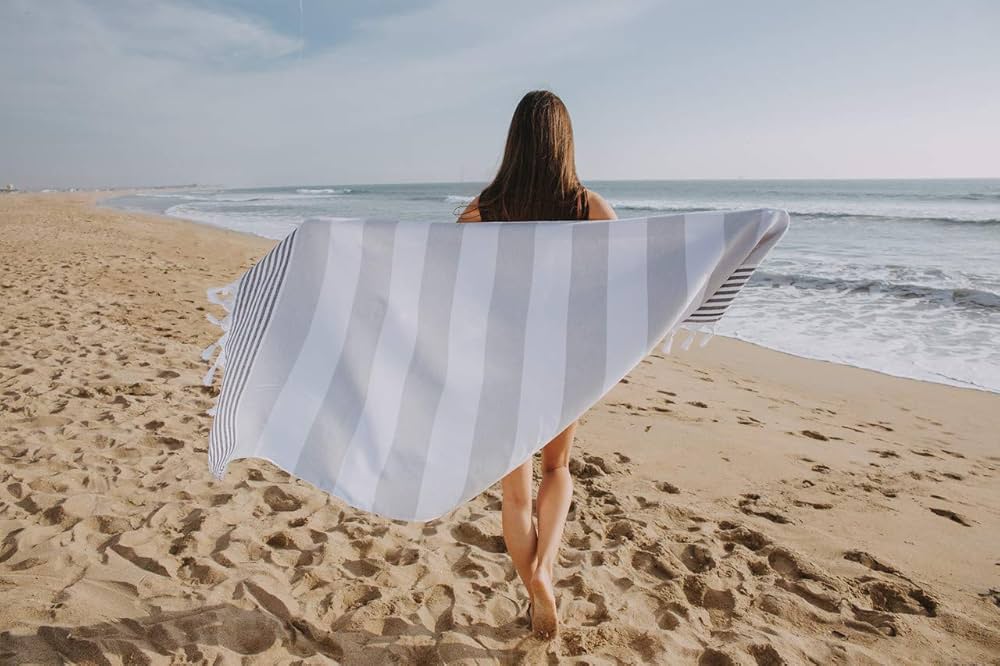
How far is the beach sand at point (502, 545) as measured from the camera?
2.28m

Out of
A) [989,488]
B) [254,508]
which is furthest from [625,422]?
[254,508]

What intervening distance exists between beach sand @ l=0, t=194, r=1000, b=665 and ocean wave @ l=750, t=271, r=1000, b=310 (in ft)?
16.0

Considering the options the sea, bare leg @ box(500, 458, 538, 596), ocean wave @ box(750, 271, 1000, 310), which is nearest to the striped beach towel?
bare leg @ box(500, 458, 538, 596)

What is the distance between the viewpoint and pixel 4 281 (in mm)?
8320

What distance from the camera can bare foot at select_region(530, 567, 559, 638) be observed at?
2.18 metres

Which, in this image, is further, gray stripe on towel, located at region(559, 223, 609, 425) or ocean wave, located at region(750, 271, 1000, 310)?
ocean wave, located at region(750, 271, 1000, 310)

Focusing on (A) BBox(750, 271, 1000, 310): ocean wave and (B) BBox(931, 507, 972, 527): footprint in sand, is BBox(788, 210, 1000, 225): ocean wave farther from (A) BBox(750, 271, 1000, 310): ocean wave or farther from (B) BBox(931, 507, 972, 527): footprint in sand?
(B) BBox(931, 507, 972, 527): footprint in sand

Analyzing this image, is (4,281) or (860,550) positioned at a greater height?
(4,281)

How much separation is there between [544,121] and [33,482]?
3.13 metres

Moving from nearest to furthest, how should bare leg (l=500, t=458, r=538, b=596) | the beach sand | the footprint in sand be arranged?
1. bare leg (l=500, t=458, r=538, b=596)
2. the beach sand
3. the footprint in sand

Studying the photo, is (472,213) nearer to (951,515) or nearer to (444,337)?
(444,337)

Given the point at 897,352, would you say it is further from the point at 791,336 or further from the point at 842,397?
the point at 842,397

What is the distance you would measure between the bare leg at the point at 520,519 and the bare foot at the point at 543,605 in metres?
0.04

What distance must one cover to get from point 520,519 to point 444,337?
743 millimetres
